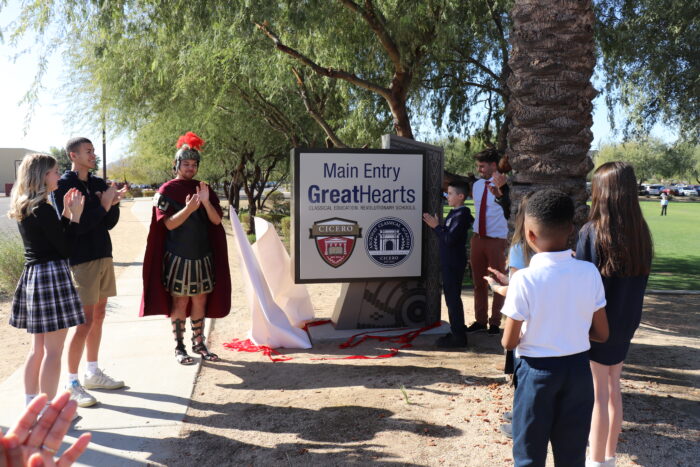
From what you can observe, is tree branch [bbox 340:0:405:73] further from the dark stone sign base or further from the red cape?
the red cape

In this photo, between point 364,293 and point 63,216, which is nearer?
point 63,216

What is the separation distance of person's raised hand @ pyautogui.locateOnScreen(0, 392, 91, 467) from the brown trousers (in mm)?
5317

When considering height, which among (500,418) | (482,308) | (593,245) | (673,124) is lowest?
(500,418)

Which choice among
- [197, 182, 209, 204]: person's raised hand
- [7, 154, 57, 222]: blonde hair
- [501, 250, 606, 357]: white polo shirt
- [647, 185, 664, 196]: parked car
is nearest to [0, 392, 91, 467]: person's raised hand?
[501, 250, 606, 357]: white polo shirt

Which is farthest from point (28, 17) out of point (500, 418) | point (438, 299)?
point (500, 418)

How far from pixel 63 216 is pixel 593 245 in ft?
11.7

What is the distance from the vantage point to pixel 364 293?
656 cm

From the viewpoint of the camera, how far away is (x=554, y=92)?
14.9ft

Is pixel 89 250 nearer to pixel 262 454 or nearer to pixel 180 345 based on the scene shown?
pixel 180 345

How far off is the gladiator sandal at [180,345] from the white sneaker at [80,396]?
1.13 metres

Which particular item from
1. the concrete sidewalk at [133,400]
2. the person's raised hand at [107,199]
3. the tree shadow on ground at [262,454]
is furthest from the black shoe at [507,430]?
the person's raised hand at [107,199]

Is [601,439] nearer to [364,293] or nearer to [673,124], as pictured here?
[364,293]

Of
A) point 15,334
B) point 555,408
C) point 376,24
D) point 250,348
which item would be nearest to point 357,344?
point 250,348

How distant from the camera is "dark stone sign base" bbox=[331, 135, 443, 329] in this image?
655 cm
